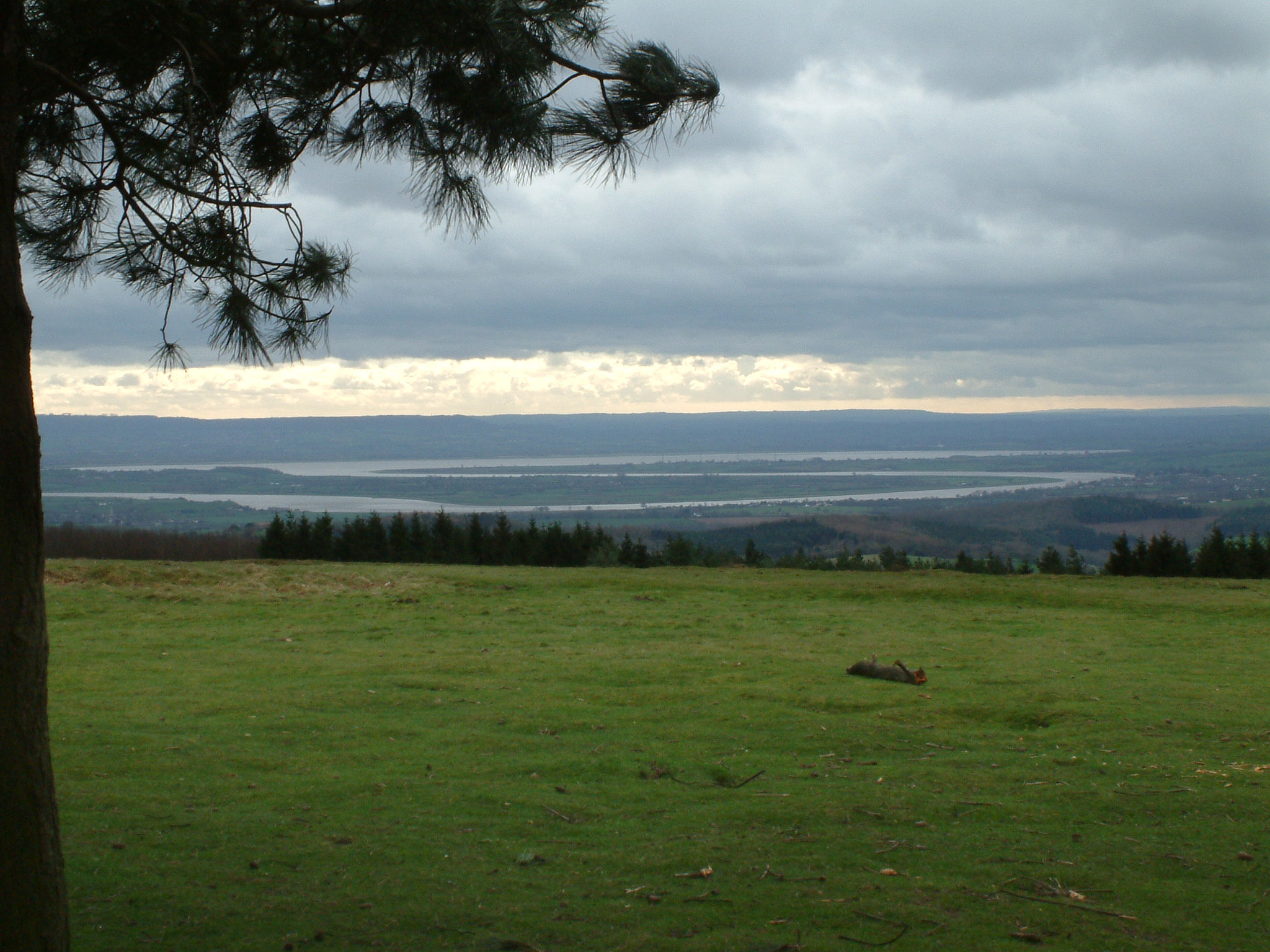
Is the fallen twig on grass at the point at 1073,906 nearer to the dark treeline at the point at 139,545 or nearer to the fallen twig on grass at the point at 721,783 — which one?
the fallen twig on grass at the point at 721,783

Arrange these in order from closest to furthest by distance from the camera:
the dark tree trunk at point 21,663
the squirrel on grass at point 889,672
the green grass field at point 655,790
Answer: the dark tree trunk at point 21,663 → the green grass field at point 655,790 → the squirrel on grass at point 889,672

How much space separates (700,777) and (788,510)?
5092 inches

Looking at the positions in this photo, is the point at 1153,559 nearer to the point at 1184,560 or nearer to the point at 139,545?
the point at 1184,560

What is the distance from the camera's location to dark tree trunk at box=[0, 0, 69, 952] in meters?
3.14

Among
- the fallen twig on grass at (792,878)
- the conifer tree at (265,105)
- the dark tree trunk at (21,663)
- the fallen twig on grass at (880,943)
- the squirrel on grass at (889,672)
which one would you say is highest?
the conifer tree at (265,105)

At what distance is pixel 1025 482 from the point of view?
187 m

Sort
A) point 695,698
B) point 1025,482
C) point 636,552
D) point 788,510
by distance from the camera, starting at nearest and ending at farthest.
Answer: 1. point 695,698
2. point 636,552
3. point 788,510
4. point 1025,482

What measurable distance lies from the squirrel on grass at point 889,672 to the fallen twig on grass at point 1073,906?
602 cm

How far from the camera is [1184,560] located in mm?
31328

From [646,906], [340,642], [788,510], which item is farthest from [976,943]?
[788,510]

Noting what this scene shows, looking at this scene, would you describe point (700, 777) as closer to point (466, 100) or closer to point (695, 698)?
point (695, 698)

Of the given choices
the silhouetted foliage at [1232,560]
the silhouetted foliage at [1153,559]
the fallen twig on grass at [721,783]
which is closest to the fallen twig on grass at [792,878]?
the fallen twig on grass at [721,783]

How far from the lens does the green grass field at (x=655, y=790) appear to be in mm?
4258

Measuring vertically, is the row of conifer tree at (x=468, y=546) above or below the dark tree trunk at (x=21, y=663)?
below
